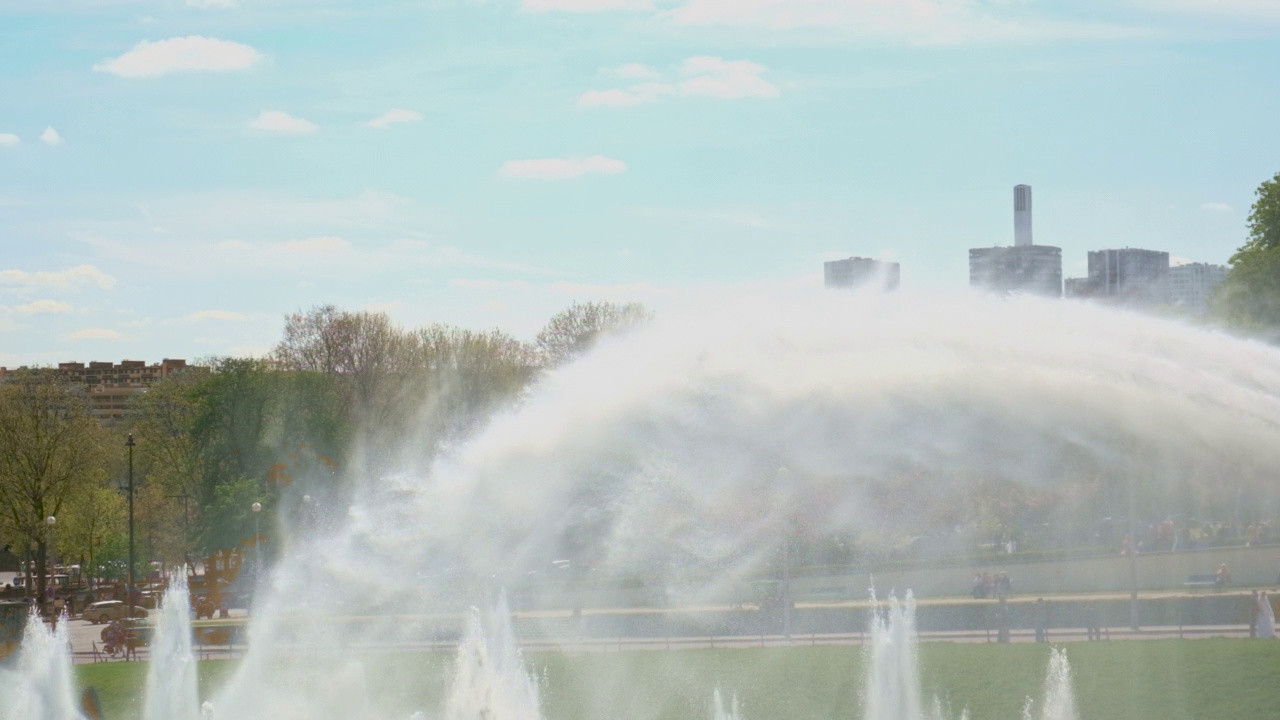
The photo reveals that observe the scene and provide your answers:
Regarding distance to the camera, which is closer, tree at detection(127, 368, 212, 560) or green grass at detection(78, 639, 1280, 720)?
Result: green grass at detection(78, 639, 1280, 720)

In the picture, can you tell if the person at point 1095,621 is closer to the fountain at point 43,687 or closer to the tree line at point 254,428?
the fountain at point 43,687

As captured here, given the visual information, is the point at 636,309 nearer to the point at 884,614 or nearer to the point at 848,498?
the point at 848,498

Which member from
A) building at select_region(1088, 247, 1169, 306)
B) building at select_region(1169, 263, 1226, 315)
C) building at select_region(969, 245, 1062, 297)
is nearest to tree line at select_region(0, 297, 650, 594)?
building at select_region(1088, 247, 1169, 306)

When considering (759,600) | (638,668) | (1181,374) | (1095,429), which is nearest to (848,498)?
(759,600)

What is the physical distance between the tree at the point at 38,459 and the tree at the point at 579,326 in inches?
969

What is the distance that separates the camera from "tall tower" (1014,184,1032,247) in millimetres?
172875

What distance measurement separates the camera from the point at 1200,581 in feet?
145

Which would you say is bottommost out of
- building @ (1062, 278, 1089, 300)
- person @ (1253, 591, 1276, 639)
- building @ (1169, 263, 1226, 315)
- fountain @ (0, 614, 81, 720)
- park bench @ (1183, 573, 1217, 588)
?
fountain @ (0, 614, 81, 720)

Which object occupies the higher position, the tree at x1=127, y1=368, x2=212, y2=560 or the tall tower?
the tall tower

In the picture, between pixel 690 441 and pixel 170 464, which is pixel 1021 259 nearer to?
pixel 170 464

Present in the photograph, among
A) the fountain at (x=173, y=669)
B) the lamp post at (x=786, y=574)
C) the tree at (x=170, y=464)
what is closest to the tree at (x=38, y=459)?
the tree at (x=170, y=464)

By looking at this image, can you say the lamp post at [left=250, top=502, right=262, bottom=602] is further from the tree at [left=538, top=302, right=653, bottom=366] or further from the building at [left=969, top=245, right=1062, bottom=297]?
the building at [left=969, top=245, right=1062, bottom=297]

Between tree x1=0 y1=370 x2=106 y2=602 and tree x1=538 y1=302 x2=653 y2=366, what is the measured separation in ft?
80.8

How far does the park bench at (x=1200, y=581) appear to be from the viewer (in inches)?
1699
